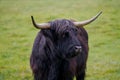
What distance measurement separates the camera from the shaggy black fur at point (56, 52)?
7.51 m

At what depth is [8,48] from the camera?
16547mm

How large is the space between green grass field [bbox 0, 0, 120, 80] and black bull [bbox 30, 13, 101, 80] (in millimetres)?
3958

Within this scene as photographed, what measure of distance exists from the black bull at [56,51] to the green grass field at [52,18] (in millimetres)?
3958

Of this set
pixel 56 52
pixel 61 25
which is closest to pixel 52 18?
pixel 56 52

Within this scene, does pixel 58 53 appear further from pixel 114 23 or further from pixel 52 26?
pixel 114 23

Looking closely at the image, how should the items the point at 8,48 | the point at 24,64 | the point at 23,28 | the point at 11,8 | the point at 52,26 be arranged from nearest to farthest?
the point at 52,26, the point at 24,64, the point at 8,48, the point at 23,28, the point at 11,8

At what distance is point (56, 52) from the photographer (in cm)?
771

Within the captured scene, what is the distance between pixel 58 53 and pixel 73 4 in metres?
21.3

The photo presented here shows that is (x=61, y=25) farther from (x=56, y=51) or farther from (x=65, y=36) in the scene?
(x=56, y=51)

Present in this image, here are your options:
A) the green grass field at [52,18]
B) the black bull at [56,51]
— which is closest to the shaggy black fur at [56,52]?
the black bull at [56,51]

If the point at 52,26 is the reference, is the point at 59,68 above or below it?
below

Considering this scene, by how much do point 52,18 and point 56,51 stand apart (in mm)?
16142

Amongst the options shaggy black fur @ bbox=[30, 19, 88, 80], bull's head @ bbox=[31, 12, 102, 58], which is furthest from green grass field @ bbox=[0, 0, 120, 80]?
bull's head @ bbox=[31, 12, 102, 58]

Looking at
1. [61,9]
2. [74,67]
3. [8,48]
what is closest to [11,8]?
[61,9]
